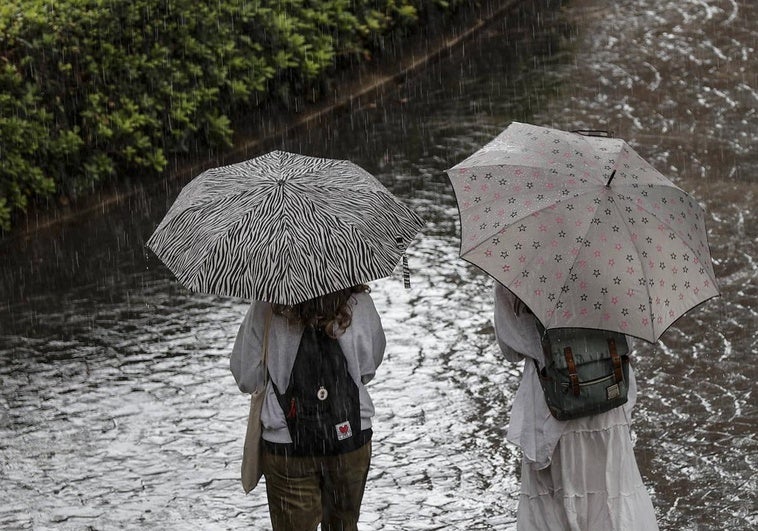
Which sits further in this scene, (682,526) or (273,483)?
(682,526)

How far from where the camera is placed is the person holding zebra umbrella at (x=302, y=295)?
426 centimetres

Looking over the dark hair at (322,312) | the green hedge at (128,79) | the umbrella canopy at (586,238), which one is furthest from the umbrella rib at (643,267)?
the green hedge at (128,79)

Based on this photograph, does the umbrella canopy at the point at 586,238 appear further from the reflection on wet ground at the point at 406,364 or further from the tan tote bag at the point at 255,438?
the reflection on wet ground at the point at 406,364

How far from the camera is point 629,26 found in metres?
13.9

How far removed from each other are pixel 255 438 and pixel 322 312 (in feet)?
1.80

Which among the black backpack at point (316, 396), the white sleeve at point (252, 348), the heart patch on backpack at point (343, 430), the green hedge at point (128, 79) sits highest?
the green hedge at point (128, 79)

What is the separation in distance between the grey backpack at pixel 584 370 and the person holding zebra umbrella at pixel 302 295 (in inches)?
26.0

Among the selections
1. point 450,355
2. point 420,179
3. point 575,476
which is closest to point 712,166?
point 420,179

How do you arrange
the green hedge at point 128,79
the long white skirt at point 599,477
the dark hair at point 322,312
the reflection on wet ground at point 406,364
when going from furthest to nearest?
the green hedge at point 128,79 → the reflection on wet ground at point 406,364 → the long white skirt at point 599,477 → the dark hair at point 322,312

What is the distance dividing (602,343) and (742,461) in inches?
89.5

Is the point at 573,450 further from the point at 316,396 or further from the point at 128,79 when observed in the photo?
the point at 128,79

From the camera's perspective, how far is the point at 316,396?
173 inches

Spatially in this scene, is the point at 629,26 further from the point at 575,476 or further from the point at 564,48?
the point at 575,476

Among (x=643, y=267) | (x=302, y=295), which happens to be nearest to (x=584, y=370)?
(x=643, y=267)
